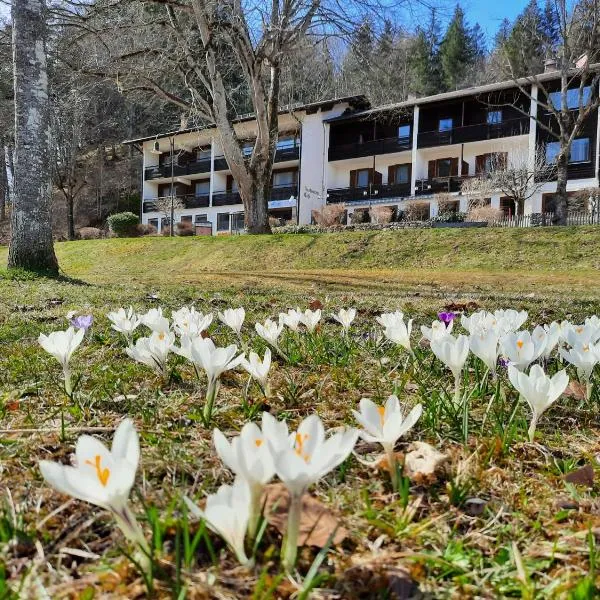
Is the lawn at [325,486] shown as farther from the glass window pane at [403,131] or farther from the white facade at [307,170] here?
the glass window pane at [403,131]

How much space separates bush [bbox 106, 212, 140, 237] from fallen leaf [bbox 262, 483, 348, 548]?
30491 mm

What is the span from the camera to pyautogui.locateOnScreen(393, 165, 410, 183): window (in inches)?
1182

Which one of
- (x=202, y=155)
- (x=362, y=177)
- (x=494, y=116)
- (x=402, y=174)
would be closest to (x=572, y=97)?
(x=494, y=116)

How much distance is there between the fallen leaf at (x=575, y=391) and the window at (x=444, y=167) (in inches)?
1134

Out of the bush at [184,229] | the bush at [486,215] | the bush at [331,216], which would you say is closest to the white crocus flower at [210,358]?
the bush at [486,215]

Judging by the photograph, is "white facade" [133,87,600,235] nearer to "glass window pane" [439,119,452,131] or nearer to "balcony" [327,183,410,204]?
"balcony" [327,183,410,204]

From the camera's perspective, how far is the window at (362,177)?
3100 centimetres

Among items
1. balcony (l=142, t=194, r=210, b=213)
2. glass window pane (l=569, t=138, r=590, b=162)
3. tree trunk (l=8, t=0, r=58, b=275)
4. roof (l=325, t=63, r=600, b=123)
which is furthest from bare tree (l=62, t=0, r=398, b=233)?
balcony (l=142, t=194, r=210, b=213)

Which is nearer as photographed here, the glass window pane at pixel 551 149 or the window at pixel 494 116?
the glass window pane at pixel 551 149

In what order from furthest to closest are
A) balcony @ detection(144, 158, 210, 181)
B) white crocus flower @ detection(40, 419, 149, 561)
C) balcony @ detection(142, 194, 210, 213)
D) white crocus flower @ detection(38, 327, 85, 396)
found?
balcony @ detection(144, 158, 210, 181) < balcony @ detection(142, 194, 210, 213) < white crocus flower @ detection(38, 327, 85, 396) < white crocus flower @ detection(40, 419, 149, 561)

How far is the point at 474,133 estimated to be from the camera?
88.5ft

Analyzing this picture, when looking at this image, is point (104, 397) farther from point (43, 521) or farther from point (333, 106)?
point (333, 106)

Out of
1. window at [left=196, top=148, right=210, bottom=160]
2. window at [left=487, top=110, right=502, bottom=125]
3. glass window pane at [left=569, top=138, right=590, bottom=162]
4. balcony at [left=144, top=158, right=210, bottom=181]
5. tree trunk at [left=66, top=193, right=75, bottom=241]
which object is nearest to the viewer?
glass window pane at [left=569, top=138, right=590, bottom=162]

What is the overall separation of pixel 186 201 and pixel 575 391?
36083 mm
